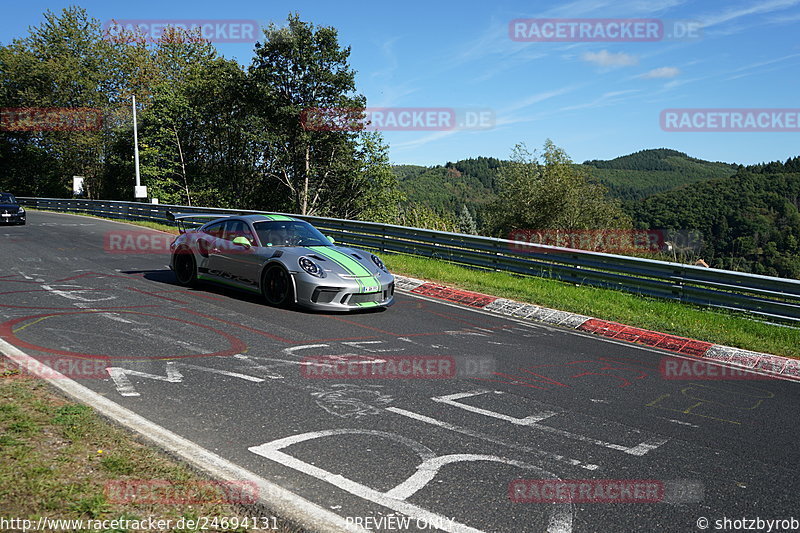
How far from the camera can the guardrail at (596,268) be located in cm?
986

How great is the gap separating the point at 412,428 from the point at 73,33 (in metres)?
55.6

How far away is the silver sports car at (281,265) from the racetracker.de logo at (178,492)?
5.59 meters

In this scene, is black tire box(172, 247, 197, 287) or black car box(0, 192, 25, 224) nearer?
black tire box(172, 247, 197, 287)

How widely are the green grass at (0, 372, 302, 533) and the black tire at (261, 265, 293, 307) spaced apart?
4681 millimetres

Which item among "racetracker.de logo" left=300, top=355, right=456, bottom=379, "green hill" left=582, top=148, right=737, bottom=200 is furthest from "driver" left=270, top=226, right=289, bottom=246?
"green hill" left=582, top=148, right=737, bottom=200

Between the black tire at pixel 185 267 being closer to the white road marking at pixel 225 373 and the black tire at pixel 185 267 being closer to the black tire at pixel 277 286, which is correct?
the black tire at pixel 277 286

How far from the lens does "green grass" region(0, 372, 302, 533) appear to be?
3.15 metres

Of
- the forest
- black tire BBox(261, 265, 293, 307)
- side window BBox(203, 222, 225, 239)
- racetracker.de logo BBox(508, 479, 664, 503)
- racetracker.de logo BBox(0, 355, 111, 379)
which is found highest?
the forest

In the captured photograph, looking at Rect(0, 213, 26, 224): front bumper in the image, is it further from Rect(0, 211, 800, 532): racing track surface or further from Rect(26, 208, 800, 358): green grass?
Rect(26, 208, 800, 358): green grass

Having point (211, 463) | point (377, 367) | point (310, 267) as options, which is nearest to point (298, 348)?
point (377, 367)

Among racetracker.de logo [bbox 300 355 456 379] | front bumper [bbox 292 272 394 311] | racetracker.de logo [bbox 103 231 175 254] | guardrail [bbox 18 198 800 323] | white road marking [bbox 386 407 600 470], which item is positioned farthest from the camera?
racetracker.de logo [bbox 103 231 175 254]

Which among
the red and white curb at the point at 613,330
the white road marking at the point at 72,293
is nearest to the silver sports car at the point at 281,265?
the white road marking at the point at 72,293

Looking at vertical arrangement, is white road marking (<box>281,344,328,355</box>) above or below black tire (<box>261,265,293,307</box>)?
below

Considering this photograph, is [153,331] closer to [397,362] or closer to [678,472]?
[397,362]
